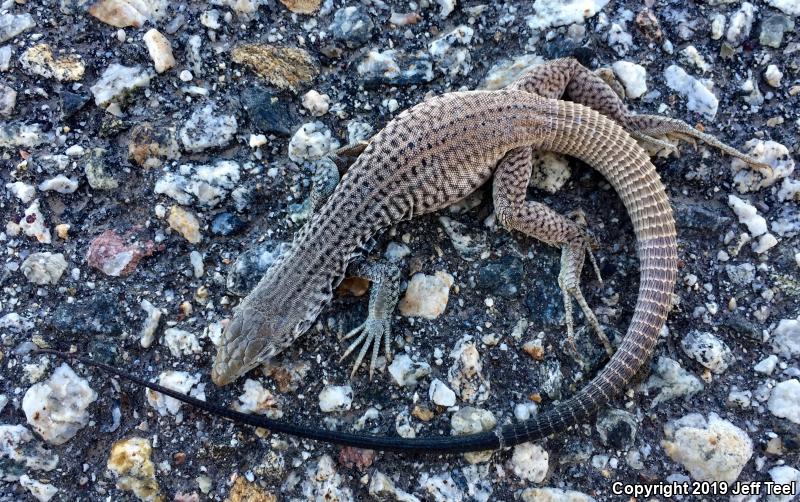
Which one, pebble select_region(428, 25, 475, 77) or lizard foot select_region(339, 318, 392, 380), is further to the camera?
pebble select_region(428, 25, 475, 77)

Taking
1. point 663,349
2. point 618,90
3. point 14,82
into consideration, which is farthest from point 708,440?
point 14,82

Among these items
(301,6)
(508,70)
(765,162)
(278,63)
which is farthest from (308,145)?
(765,162)

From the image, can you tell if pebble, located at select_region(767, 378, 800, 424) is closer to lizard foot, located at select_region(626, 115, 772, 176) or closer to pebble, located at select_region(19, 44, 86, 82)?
lizard foot, located at select_region(626, 115, 772, 176)

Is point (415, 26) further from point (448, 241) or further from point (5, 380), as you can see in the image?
point (5, 380)

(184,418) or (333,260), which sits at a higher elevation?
(333,260)

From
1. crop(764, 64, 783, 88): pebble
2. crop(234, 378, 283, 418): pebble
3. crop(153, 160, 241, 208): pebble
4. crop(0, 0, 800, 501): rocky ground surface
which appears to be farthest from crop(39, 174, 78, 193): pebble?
crop(764, 64, 783, 88): pebble

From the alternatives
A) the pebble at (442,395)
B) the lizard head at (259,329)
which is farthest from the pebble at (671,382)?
the lizard head at (259,329)
